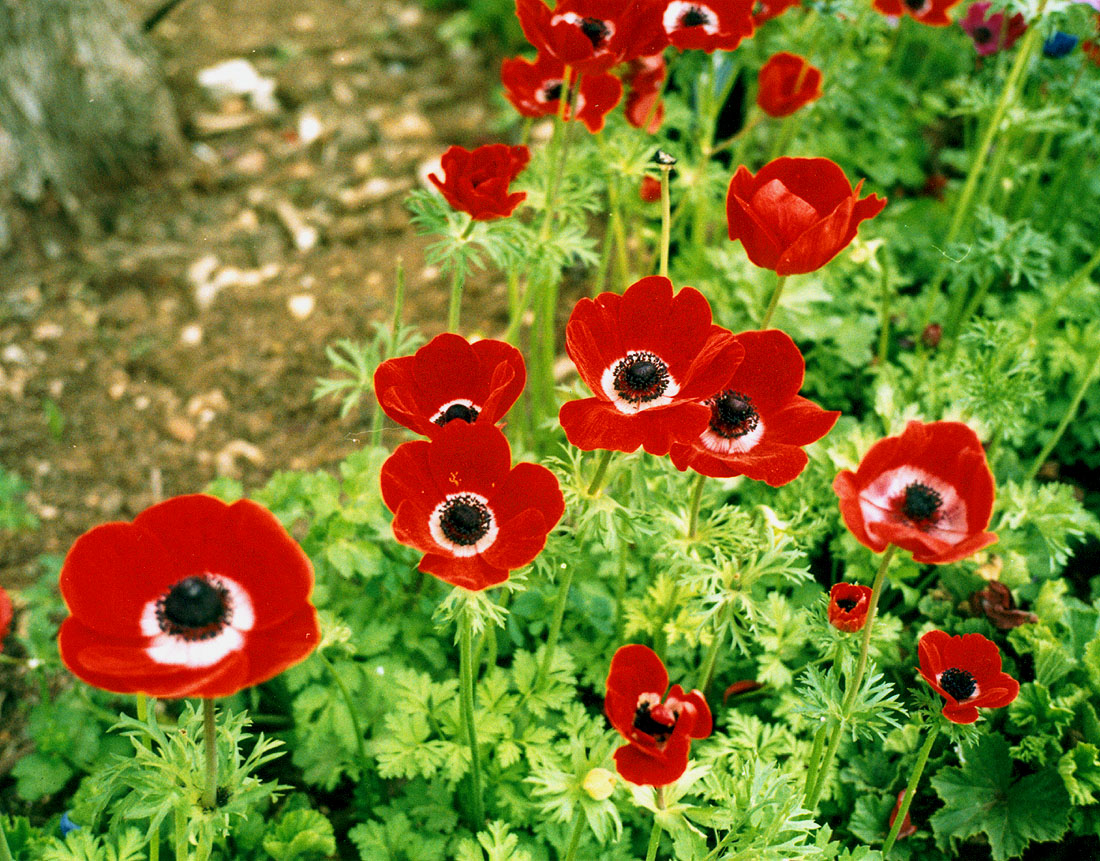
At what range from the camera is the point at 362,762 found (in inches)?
72.7

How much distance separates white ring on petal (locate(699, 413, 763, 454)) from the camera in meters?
1.35

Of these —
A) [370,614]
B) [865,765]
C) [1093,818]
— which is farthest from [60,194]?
[1093,818]

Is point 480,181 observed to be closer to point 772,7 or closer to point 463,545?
point 463,545

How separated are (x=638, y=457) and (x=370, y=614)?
86 centimetres

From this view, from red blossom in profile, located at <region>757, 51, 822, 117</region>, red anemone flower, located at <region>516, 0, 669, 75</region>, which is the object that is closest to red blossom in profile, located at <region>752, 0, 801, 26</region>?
red blossom in profile, located at <region>757, 51, 822, 117</region>

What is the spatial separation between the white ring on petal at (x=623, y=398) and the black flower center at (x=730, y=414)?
63 millimetres

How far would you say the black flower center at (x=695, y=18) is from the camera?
191 cm

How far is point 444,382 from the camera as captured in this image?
1.39 meters

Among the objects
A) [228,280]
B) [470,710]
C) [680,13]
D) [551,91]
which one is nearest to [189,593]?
[470,710]

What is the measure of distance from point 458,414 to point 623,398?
0.25 m

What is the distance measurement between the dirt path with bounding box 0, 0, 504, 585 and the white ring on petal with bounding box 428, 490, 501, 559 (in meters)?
0.95

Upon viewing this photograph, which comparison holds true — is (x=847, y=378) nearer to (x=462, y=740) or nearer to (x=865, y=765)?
(x=865, y=765)

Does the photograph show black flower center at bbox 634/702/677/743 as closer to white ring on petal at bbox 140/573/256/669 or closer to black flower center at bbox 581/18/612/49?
white ring on petal at bbox 140/573/256/669

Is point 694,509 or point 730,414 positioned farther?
point 694,509
